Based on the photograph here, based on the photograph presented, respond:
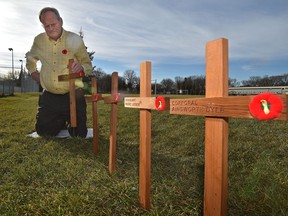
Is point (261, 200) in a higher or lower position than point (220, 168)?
lower

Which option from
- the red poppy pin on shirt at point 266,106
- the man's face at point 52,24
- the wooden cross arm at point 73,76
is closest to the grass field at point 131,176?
the wooden cross arm at point 73,76

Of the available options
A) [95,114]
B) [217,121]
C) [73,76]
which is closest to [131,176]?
[95,114]

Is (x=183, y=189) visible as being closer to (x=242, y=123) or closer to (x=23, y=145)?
(x=23, y=145)

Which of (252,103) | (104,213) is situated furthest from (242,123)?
(252,103)

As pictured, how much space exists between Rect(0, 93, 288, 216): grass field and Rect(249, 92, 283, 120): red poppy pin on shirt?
4.72 ft

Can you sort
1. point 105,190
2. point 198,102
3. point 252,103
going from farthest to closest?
point 105,190
point 198,102
point 252,103

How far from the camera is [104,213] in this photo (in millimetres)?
2707

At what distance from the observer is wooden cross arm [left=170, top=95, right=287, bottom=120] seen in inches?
65.7

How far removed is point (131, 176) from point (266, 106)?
8.12 ft

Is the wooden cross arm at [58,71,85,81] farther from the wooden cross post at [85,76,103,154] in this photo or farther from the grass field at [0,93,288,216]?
the grass field at [0,93,288,216]

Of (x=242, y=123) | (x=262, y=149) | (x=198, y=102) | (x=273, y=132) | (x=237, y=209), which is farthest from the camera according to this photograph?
(x=242, y=123)

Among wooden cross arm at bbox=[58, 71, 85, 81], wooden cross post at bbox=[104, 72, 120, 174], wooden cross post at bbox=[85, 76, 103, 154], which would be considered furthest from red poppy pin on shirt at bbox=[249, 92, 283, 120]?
wooden cross arm at bbox=[58, 71, 85, 81]

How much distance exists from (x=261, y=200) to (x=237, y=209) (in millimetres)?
317

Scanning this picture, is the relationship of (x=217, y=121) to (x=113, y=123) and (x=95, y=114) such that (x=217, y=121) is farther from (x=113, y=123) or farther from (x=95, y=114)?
(x=95, y=114)
